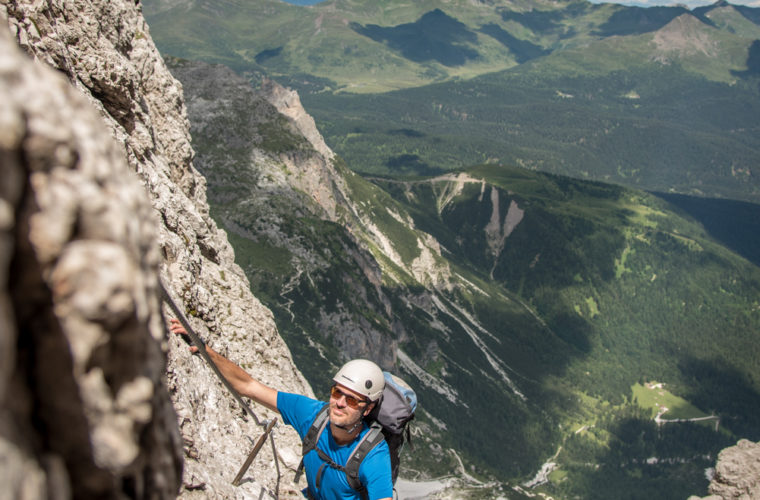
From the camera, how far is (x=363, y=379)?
382 inches

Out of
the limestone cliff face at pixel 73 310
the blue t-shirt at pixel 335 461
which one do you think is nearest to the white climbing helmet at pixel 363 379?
the blue t-shirt at pixel 335 461

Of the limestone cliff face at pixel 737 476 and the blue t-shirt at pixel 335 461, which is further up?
the blue t-shirt at pixel 335 461

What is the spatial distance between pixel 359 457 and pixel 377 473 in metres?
0.38

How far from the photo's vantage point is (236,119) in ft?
598

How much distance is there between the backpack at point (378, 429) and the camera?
9742 mm

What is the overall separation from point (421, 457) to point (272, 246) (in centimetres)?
6745

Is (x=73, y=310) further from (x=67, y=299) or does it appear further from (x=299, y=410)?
Answer: (x=299, y=410)

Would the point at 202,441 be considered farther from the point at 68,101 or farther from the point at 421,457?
the point at 421,457

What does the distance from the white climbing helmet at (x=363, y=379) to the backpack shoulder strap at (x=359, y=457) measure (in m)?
0.67

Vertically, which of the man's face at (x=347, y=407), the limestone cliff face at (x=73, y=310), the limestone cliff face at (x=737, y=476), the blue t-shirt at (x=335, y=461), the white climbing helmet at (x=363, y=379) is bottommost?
the limestone cliff face at (x=737, y=476)

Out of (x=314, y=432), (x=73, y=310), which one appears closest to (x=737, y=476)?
(x=314, y=432)

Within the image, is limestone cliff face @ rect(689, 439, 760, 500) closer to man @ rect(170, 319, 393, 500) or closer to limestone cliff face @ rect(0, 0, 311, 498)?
man @ rect(170, 319, 393, 500)

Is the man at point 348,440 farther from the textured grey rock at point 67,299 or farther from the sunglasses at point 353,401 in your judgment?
the textured grey rock at point 67,299

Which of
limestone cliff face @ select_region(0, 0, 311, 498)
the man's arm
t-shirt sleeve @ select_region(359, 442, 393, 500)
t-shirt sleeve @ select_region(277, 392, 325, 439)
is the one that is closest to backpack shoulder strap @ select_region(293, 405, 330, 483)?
t-shirt sleeve @ select_region(277, 392, 325, 439)
